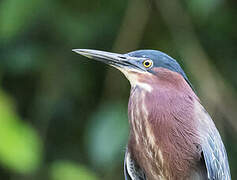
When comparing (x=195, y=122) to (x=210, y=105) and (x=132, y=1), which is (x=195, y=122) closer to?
(x=210, y=105)

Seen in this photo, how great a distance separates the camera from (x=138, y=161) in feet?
9.33

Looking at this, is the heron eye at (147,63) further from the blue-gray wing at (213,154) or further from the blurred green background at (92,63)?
the blurred green background at (92,63)

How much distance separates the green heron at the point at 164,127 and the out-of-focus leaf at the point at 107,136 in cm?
72

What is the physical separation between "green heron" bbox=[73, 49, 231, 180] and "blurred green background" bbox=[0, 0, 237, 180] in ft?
3.20

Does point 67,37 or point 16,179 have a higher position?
point 67,37

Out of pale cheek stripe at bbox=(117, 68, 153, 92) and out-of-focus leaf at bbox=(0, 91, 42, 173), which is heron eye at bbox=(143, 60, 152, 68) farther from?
out-of-focus leaf at bbox=(0, 91, 42, 173)

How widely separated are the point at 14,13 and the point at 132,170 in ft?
5.09

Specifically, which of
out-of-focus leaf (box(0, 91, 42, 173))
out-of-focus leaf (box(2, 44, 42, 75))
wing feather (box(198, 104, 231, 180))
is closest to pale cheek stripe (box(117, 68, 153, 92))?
wing feather (box(198, 104, 231, 180))

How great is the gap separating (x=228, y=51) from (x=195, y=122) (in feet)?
5.77

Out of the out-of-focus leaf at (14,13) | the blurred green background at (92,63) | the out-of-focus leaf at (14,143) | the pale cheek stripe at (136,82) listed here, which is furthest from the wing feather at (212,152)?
the out-of-focus leaf at (14,13)

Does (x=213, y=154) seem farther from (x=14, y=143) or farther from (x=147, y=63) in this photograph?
(x=14, y=143)

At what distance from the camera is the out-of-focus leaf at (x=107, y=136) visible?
11.9 feet

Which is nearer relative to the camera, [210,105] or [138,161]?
[138,161]

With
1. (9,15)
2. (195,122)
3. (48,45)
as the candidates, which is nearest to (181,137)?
(195,122)
